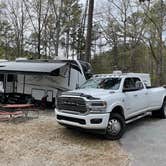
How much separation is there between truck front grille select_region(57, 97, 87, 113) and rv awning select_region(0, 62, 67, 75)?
3.28 meters

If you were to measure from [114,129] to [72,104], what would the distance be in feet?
4.36

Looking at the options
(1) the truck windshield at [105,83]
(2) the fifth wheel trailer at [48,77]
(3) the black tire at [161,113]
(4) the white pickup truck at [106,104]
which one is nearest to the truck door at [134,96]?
(4) the white pickup truck at [106,104]

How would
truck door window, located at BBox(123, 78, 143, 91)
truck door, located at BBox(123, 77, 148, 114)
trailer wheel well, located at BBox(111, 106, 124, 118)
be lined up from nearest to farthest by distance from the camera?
trailer wheel well, located at BBox(111, 106, 124, 118) < truck door, located at BBox(123, 77, 148, 114) < truck door window, located at BBox(123, 78, 143, 91)

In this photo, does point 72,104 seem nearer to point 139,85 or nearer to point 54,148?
point 54,148

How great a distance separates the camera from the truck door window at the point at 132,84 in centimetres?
850

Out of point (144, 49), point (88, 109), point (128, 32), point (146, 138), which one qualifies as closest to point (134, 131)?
point (146, 138)

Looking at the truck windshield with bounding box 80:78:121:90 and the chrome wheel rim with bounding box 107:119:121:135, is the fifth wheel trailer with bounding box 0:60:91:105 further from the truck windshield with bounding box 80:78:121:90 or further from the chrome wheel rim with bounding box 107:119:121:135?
the chrome wheel rim with bounding box 107:119:121:135

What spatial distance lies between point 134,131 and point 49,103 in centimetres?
532

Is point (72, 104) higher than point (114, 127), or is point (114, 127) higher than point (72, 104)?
point (72, 104)

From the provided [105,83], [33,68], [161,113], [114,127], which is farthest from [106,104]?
[33,68]

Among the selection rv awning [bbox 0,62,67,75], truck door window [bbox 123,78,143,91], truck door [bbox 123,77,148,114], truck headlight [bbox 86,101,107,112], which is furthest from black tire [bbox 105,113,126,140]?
rv awning [bbox 0,62,67,75]

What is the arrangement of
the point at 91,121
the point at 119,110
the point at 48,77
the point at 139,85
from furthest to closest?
the point at 48,77, the point at 139,85, the point at 119,110, the point at 91,121

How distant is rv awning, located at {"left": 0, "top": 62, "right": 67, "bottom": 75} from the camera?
10.9m

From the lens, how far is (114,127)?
23.9ft
